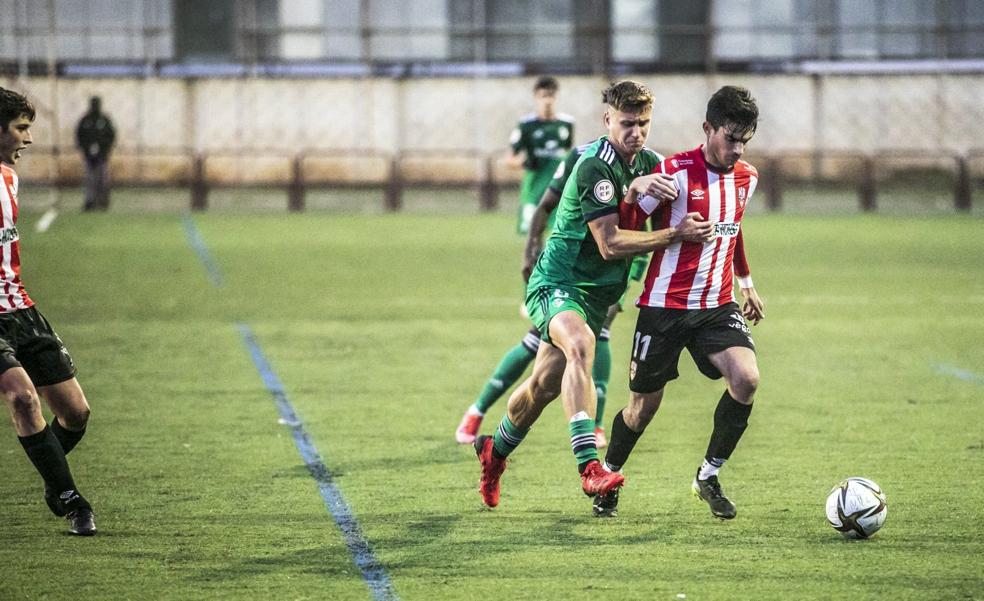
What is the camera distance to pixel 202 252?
21922 millimetres

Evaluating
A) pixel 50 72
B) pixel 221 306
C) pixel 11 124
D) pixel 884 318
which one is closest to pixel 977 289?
pixel 884 318

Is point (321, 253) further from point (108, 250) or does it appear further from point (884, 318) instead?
point (884, 318)

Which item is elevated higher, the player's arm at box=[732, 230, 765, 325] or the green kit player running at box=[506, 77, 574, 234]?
the green kit player running at box=[506, 77, 574, 234]

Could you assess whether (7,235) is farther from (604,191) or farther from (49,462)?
(604,191)

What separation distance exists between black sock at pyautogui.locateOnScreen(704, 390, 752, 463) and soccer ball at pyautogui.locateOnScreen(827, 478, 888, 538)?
53cm

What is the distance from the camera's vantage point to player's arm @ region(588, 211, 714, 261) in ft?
22.1

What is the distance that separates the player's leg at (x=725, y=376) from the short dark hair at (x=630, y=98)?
99cm

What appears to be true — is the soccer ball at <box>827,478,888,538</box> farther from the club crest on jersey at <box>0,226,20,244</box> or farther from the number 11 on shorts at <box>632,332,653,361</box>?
the club crest on jersey at <box>0,226,20,244</box>

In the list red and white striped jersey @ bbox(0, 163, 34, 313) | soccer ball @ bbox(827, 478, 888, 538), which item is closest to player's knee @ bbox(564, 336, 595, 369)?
soccer ball @ bbox(827, 478, 888, 538)

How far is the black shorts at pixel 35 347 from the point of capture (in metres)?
6.62

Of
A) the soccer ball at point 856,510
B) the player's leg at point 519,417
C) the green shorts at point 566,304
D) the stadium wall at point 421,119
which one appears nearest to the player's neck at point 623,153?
the green shorts at point 566,304

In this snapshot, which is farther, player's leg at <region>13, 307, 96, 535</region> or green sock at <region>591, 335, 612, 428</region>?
green sock at <region>591, 335, 612, 428</region>

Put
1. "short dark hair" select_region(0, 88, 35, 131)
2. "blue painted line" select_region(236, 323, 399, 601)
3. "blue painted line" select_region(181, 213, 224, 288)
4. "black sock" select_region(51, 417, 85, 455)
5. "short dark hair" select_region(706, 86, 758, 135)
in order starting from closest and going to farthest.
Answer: "blue painted line" select_region(236, 323, 399, 601) < "short dark hair" select_region(0, 88, 35, 131) < "short dark hair" select_region(706, 86, 758, 135) < "black sock" select_region(51, 417, 85, 455) < "blue painted line" select_region(181, 213, 224, 288)

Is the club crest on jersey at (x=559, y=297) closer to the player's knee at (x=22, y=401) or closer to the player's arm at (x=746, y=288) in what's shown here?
the player's arm at (x=746, y=288)
